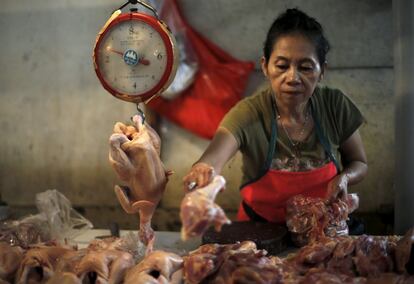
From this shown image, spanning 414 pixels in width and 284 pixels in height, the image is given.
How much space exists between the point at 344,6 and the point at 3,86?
3.63 metres

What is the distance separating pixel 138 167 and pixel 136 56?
485 millimetres

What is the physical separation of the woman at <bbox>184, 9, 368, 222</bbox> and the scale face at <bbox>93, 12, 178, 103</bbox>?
2.93 ft

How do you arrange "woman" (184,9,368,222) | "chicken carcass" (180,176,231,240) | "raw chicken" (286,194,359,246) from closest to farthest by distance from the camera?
1. "chicken carcass" (180,176,231,240)
2. "raw chicken" (286,194,359,246)
3. "woman" (184,9,368,222)

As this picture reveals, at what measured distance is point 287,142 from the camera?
317 centimetres

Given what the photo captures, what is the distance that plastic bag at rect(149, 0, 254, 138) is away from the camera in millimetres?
4332

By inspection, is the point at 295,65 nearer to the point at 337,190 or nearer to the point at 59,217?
the point at 337,190

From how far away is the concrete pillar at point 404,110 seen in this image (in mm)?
2717

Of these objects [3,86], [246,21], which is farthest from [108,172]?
[246,21]

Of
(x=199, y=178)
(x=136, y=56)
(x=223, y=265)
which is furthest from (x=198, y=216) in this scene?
(x=136, y=56)

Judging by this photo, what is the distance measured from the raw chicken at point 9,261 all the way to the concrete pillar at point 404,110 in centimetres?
211

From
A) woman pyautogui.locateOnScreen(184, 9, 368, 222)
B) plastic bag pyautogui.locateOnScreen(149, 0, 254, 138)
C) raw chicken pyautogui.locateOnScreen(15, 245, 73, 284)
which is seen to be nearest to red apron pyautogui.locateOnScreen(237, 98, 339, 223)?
woman pyautogui.locateOnScreen(184, 9, 368, 222)

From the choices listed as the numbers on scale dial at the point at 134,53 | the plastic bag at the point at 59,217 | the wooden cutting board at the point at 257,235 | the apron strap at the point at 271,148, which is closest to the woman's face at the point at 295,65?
the apron strap at the point at 271,148

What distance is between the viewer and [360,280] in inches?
73.2

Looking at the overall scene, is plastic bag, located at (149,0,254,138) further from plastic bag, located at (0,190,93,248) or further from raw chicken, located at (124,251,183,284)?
raw chicken, located at (124,251,183,284)
